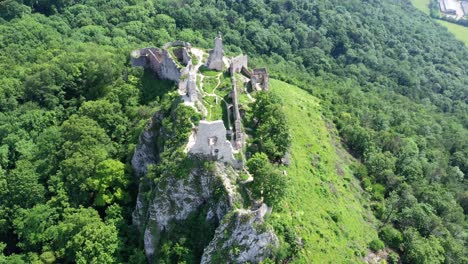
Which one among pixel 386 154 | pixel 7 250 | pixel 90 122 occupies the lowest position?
pixel 7 250

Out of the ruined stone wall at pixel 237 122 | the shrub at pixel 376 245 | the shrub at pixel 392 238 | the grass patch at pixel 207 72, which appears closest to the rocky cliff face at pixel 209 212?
the ruined stone wall at pixel 237 122

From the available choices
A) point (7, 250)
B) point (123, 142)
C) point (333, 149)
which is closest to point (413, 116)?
point (333, 149)

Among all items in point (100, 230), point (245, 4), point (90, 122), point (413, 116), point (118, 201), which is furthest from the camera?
point (245, 4)

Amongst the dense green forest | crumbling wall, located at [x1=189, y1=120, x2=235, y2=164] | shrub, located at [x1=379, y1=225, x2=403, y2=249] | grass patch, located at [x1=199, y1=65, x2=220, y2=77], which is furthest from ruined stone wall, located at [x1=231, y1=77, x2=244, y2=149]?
shrub, located at [x1=379, y1=225, x2=403, y2=249]

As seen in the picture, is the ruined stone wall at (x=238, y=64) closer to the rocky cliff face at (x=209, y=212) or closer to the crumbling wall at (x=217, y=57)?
the crumbling wall at (x=217, y=57)

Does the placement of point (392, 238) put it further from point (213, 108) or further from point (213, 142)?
point (213, 142)

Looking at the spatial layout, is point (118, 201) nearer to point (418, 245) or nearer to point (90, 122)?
point (90, 122)

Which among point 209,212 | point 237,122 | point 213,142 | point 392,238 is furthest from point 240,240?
point 392,238

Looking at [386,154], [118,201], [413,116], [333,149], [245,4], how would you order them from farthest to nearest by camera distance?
[245,4], [413,116], [386,154], [333,149], [118,201]
